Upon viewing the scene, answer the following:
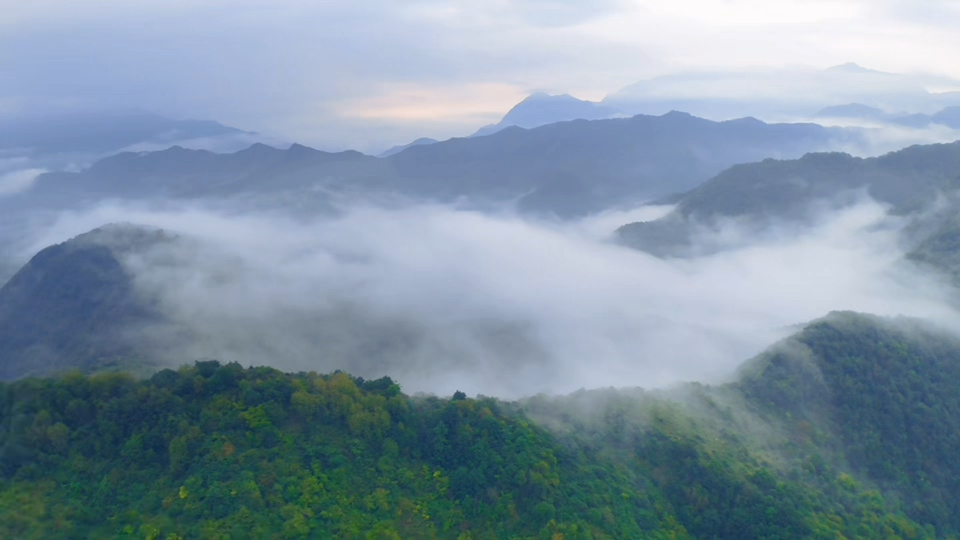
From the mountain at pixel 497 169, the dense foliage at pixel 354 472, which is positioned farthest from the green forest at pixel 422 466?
the mountain at pixel 497 169

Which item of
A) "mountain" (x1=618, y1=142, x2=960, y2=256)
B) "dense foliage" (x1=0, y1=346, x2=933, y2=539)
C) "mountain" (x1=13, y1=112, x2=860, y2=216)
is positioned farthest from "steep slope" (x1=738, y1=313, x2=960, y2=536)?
"mountain" (x1=13, y1=112, x2=860, y2=216)

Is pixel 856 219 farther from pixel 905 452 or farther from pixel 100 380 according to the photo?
pixel 100 380

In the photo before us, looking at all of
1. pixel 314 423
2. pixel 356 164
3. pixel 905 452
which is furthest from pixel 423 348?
pixel 356 164

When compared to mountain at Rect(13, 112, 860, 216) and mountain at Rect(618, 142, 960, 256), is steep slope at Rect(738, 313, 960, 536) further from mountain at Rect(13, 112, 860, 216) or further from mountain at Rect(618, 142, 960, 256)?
mountain at Rect(13, 112, 860, 216)

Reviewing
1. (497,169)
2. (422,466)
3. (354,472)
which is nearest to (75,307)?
(354,472)

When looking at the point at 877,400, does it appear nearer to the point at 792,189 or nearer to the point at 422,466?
the point at 422,466
